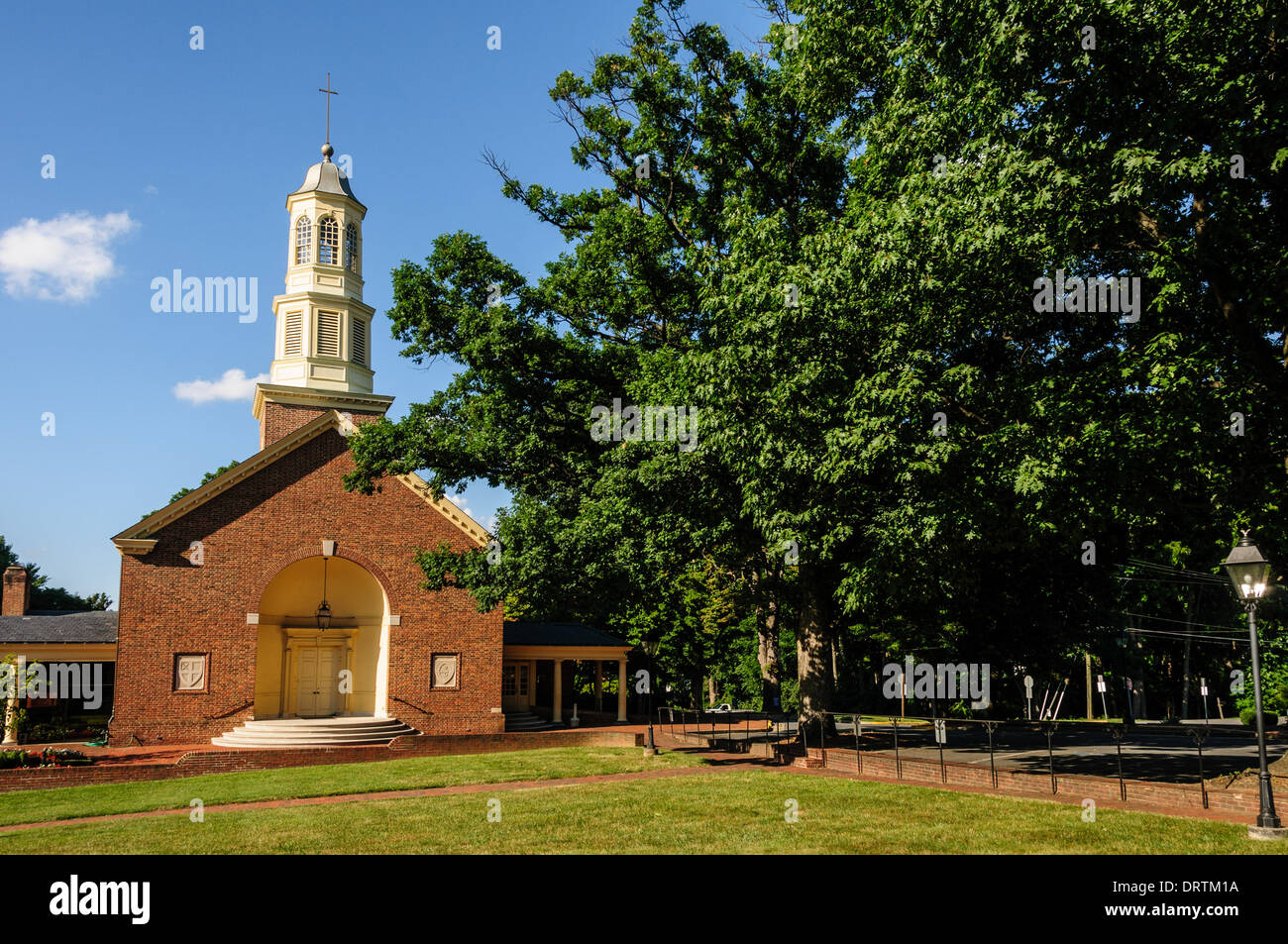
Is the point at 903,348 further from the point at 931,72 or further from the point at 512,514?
the point at 512,514

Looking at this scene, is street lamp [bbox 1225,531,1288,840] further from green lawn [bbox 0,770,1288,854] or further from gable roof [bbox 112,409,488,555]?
gable roof [bbox 112,409,488,555]

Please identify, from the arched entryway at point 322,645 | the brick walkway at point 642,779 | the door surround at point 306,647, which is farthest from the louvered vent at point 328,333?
the brick walkway at point 642,779

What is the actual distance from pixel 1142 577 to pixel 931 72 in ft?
113

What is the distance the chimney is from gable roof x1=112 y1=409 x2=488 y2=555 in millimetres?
13474

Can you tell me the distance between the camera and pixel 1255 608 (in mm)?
11672

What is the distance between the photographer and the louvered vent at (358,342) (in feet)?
115

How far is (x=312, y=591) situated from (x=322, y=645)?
1984 mm

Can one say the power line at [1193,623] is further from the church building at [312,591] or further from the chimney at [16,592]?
the chimney at [16,592]

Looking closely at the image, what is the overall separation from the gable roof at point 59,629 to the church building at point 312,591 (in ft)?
12.2

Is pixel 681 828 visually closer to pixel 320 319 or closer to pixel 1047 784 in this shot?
pixel 1047 784

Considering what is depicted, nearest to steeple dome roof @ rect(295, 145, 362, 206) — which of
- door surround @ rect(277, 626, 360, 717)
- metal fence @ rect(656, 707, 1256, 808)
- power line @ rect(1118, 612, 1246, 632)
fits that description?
door surround @ rect(277, 626, 360, 717)

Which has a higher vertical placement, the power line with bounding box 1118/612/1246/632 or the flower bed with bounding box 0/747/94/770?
the power line with bounding box 1118/612/1246/632

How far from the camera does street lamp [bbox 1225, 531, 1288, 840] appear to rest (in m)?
10.7
